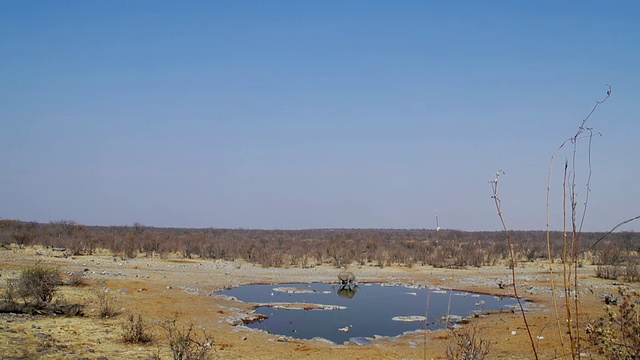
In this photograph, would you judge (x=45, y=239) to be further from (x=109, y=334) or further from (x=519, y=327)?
(x=519, y=327)

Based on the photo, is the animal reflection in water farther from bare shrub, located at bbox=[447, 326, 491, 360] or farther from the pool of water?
bare shrub, located at bbox=[447, 326, 491, 360]

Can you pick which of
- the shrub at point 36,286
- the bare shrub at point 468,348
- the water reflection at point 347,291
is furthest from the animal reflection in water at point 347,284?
the bare shrub at point 468,348

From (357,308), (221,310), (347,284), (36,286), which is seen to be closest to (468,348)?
(221,310)

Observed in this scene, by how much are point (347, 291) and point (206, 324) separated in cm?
1017

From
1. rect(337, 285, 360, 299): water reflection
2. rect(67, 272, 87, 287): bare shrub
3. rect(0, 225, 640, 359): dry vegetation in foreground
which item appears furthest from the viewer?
rect(337, 285, 360, 299): water reflection

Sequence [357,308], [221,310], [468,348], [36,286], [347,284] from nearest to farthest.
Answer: [468,348]
[36,286]
[221,310]
[357,308]
[347,284]

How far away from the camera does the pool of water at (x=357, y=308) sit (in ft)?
47.1

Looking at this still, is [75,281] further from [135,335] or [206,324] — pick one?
[135,335]

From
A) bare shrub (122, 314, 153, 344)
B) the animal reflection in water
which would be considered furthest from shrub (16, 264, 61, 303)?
the animal reflection in water

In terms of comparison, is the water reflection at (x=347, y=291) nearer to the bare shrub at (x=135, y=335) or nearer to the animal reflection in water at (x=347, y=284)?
the animal reflection in water at (x=347, y=284)

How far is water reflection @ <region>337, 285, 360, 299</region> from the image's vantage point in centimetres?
2136

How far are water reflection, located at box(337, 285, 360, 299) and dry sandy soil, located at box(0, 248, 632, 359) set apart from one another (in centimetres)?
260

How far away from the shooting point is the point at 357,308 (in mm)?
18328

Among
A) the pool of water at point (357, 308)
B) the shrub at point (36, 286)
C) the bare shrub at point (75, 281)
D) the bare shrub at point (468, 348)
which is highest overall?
the bare shrub at point (468, 348)
